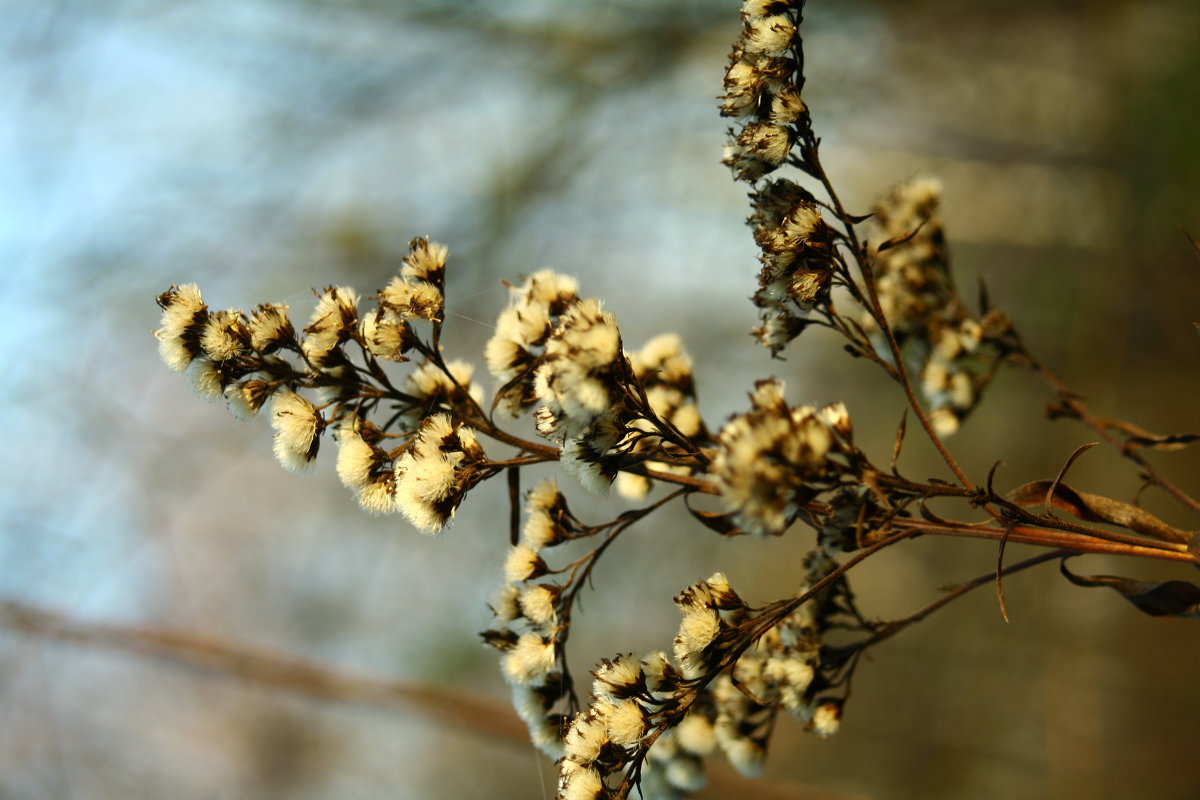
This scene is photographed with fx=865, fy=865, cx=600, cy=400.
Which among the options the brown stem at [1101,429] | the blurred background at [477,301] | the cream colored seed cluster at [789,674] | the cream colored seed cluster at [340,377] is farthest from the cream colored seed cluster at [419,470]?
the blurred background at [477,301]

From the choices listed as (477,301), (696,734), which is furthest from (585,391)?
(477,301)

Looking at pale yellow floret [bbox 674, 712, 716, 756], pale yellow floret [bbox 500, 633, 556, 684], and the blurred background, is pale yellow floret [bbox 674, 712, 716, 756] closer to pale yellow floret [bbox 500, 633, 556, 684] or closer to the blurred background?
pale yellow floret [bbox 500, 633, 556, 684]

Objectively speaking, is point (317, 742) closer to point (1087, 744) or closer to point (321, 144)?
point (321, 144)

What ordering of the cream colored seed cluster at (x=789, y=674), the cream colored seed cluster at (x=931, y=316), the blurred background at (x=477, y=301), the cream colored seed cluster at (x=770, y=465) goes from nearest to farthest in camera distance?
the cream colored seed cluster at (x=770, y=465), the cream colored seed cluster at (x=789, y=674), the cream colored seed cluster at (x=931, y=316), the blurred background at (x=477, y=301)

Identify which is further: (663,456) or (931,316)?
(931,316)

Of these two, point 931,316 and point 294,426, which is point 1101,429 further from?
point 294,426

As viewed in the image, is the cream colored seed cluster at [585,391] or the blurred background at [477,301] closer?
the cream colored seed cluster at [585,391]

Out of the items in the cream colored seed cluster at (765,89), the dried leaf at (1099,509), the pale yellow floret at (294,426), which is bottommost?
the dried leaf at (1099,509)

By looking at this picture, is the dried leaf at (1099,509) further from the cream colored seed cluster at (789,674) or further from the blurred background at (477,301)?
the blurred background at (477,301)

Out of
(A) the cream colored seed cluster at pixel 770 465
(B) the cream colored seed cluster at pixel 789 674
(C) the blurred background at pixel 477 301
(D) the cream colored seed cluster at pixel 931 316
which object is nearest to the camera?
(A) the cream colored seed cluster at pixel 770 465
